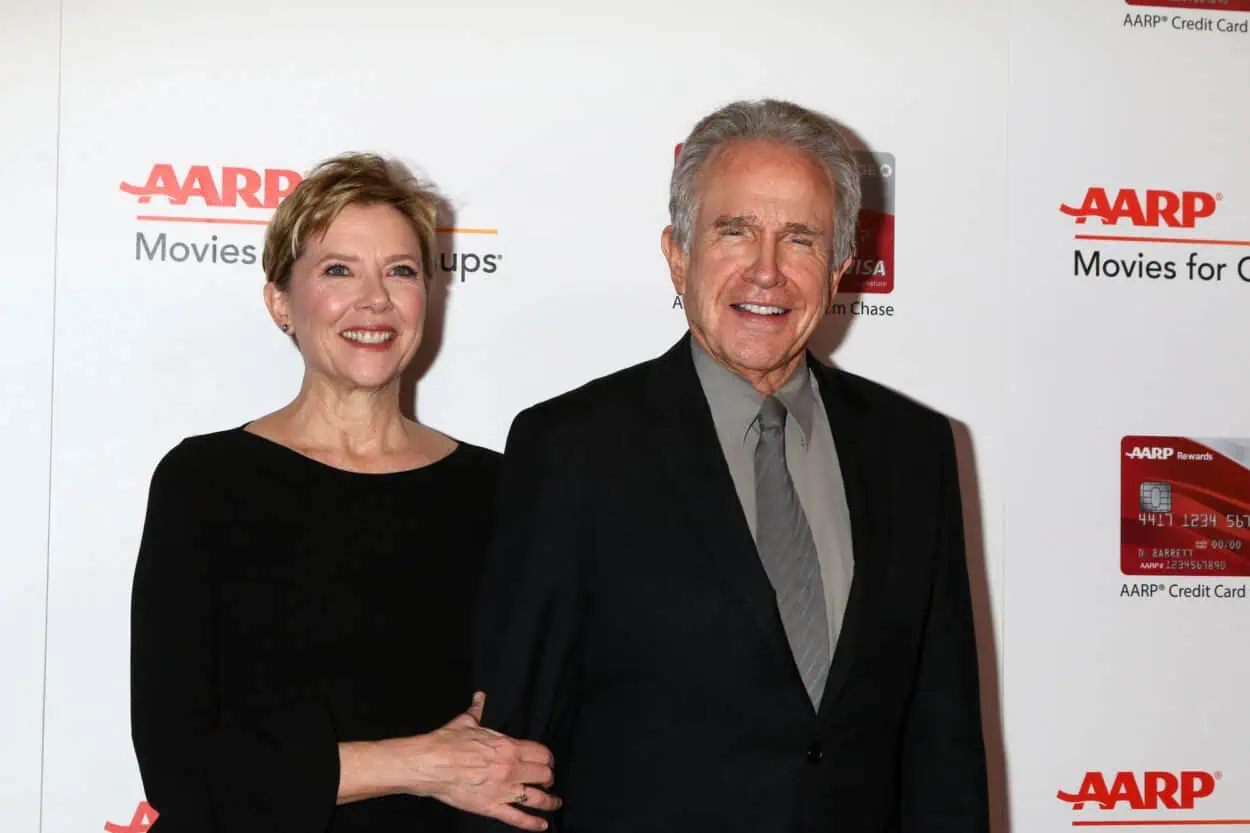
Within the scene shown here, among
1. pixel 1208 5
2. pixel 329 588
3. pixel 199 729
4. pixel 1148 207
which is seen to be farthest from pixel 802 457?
pixel 1208 5

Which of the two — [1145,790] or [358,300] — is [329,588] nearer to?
[358,300]

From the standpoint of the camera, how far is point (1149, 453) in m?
3.05

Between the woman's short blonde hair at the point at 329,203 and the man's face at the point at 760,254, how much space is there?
1.91ft

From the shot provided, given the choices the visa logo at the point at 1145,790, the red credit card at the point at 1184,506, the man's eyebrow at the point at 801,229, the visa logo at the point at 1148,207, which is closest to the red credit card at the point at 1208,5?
the visa logo at the point at 1148,207

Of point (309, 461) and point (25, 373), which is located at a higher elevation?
point (25, 373)

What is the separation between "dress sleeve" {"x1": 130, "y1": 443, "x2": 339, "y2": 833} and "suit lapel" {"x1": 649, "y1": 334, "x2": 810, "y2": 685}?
2.24ft

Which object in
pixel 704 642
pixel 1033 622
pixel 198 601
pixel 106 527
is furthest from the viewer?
pixel 1033 622

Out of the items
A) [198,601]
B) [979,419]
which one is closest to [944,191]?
[979,419]

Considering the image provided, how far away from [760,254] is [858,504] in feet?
1.29

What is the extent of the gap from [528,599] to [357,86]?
1.43 meters

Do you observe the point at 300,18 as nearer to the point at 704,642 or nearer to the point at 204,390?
the point at 204,390

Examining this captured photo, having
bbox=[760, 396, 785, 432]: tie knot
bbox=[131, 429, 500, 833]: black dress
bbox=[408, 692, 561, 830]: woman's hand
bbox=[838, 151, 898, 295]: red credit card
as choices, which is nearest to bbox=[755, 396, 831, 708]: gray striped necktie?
bbox=[760, 396, 785, 432]: tie knot

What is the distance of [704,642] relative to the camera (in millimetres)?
1783

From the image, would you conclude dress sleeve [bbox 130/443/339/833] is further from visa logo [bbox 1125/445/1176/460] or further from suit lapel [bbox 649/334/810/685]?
visa logo [bbox 1125/445/1176/460]
